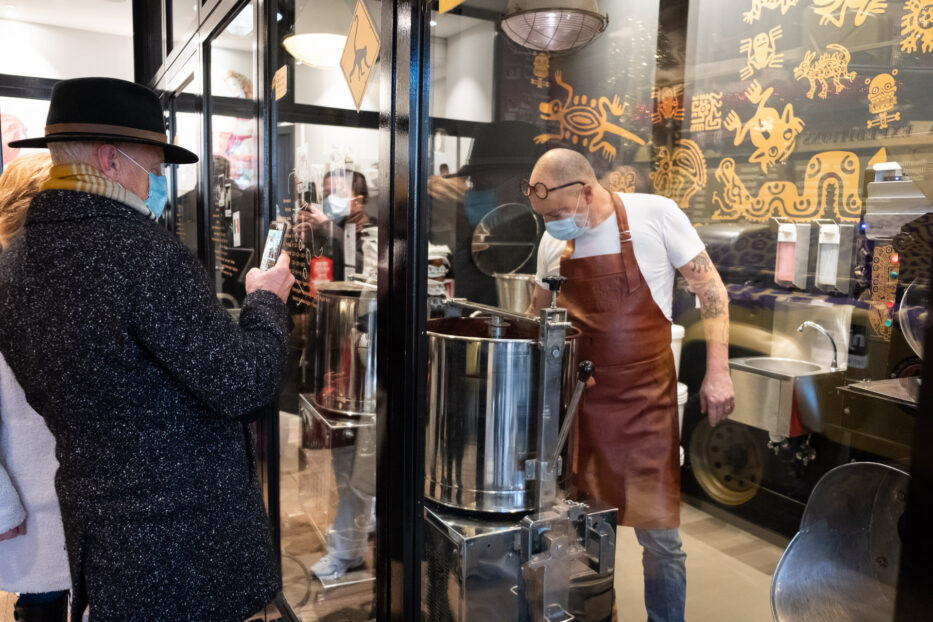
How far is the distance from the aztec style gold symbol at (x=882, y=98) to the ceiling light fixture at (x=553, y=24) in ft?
1.56

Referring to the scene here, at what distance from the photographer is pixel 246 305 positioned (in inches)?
54.1

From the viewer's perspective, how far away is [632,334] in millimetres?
1272

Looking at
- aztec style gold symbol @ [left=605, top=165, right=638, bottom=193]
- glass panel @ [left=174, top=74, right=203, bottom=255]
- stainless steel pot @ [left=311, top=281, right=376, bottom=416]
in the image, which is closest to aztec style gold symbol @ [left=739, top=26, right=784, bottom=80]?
aztec style gold symbol @ [left=605, top=165, right=638, bottom=193]

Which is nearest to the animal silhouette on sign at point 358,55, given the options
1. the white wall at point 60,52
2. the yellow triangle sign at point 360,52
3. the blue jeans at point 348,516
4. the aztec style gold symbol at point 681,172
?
the yellow triangle sign at point 360,52

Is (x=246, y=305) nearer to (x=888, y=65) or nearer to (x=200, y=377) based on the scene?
(x=200, y=377)

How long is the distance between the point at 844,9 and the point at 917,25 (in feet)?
0.33

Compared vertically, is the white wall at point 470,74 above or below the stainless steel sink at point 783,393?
above

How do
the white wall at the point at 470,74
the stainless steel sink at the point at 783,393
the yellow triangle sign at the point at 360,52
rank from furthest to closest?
the yellow triangle sign at the point at 360,52 → the white wall at the point at 470,74 → the stainless steel sink at the point at 783,393

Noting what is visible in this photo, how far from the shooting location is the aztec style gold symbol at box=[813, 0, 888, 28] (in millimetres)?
980

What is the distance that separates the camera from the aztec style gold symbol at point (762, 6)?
109cm

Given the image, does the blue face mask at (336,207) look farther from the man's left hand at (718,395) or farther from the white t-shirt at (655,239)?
the man's left hand at (718,395)

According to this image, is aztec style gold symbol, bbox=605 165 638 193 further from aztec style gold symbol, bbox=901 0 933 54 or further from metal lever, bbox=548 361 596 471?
aztec style gold symbol, bbox=901 0 933 54

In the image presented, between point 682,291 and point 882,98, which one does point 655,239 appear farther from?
point 882,98

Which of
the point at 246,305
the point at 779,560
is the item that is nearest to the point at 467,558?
the point at 779,560
